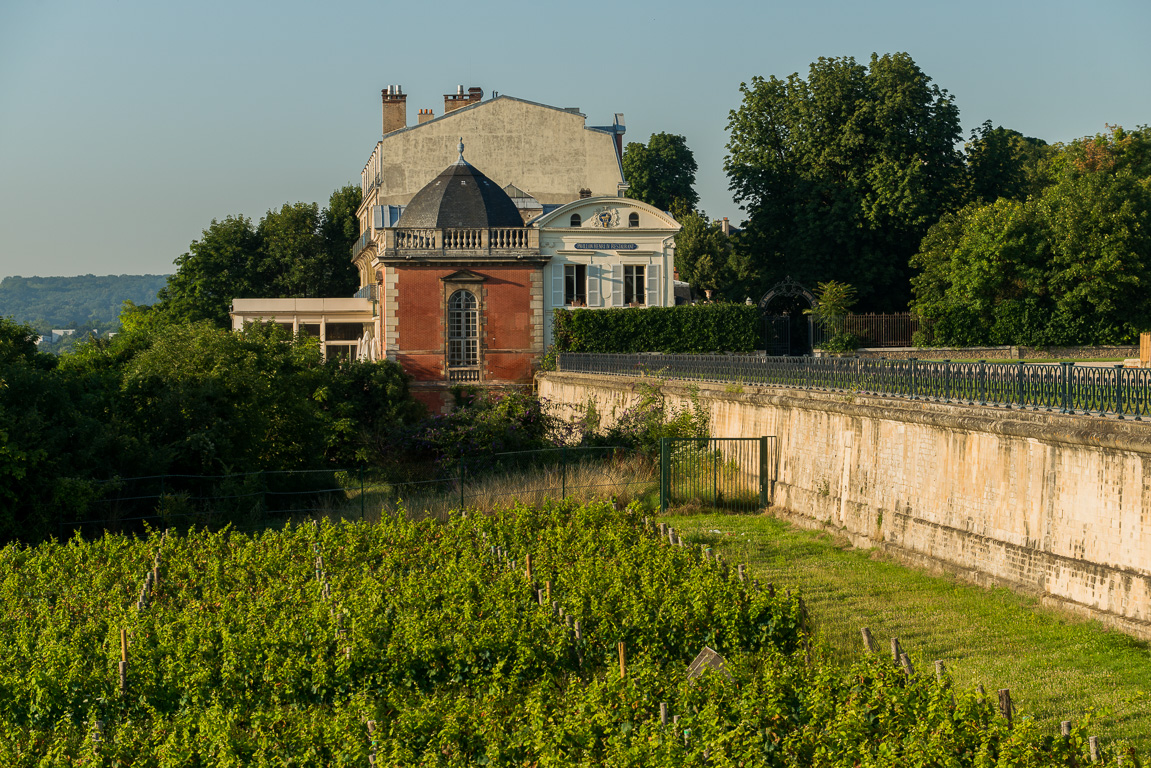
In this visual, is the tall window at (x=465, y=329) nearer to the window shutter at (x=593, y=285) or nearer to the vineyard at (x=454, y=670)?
the window shutter at (x=593, y=285)

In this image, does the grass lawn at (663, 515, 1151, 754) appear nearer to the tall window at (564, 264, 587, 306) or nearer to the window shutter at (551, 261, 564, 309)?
the window shutter at (551, 261, 564, 309)

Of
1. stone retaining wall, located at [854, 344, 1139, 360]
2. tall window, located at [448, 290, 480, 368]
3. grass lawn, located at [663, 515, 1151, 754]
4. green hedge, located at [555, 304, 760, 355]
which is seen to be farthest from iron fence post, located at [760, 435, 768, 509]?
tall window, located at [448, 290, 480, 368]

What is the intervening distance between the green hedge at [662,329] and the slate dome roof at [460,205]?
4.23 m

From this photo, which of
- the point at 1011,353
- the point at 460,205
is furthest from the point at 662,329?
the point at 1011,353

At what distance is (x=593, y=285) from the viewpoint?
3769cm

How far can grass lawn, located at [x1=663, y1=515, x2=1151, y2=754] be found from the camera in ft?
30.3

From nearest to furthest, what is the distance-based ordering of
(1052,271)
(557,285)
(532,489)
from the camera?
(532,489), (1052,271), (557,285)

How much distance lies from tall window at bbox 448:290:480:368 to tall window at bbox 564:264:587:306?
3.21 m

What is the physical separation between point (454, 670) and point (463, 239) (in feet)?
91.2

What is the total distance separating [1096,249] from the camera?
1340 inches

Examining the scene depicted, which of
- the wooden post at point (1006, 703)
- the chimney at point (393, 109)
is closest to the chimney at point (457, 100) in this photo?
the chimney at point (393, 109)

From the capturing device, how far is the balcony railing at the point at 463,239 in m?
36.4

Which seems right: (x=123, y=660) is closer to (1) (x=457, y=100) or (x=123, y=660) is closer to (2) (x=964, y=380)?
(2) (x=964, y=380)

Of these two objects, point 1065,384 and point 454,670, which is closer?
point 454,670
